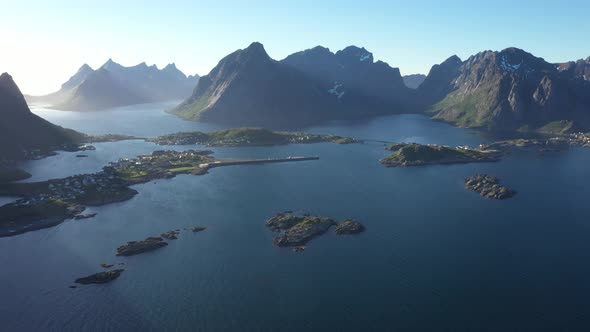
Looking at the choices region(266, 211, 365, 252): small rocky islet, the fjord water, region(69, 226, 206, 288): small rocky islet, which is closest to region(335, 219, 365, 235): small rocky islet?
region(266, 211, 365, 252): small rocky islet

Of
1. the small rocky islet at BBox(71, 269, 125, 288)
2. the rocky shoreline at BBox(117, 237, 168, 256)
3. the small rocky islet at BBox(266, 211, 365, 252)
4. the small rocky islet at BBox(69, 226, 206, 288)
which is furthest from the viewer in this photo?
the small rocky islet at BBox(266, 211, 365, 252)

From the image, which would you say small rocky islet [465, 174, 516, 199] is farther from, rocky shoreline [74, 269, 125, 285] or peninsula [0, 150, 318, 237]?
rocky shoreline [74, 269, 125, 285]

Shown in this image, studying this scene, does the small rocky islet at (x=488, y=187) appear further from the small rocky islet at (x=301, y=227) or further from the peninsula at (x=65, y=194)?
the peninsula at (x=65, y=194)

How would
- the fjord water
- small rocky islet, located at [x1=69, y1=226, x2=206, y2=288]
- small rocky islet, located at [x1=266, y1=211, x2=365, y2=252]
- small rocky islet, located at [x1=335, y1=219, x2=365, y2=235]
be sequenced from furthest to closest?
small rocky islet, located at [x1=335, y1=219, x2=365, y2=235]
small rocky islet, located at [x1=266, y1=211, x2=365, y2=252]
small rocky islet, located at [x1=69, y1=226, x2=206, y2=288]
the fjord water

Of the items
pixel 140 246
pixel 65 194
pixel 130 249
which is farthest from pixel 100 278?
pixel 65 194

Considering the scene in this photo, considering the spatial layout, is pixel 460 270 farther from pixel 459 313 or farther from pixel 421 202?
pixel 421 202
